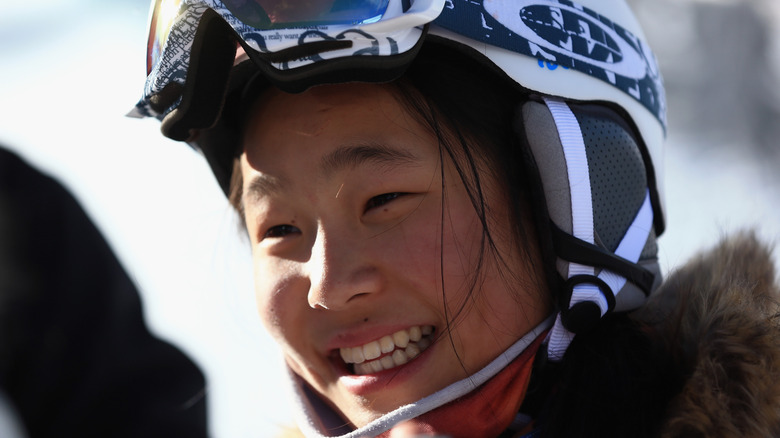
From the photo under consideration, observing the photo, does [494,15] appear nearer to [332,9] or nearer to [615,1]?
[332,9]

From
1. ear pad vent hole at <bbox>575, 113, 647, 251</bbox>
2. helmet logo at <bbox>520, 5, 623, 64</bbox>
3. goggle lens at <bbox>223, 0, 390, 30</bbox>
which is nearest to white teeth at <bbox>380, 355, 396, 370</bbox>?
ear pad vent hole at <bbox>575, 113, 647, 251</bbox>

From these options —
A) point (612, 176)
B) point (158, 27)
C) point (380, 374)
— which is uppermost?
point (158, 27)

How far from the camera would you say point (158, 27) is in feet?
5.85

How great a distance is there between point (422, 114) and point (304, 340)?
0.58m

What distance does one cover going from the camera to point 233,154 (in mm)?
2094

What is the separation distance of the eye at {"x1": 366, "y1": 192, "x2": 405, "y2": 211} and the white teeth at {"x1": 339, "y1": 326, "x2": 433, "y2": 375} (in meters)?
0.28

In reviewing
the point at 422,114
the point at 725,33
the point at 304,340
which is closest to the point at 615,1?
the point at 422,114

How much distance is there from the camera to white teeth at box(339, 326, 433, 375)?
162 cm

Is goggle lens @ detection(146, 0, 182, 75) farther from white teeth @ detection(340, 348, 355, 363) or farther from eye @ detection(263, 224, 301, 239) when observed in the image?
white teeth @ detection(340, 348, 355, 363)

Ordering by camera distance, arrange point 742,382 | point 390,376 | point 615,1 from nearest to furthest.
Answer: point 742,382, point 390,376, point 615,1

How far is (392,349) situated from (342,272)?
0.22 meters

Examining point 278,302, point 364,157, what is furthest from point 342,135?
point 278,302

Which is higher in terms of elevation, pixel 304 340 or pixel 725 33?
pixel 304 340

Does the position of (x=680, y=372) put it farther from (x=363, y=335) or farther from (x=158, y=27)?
(x=158, y=27)
